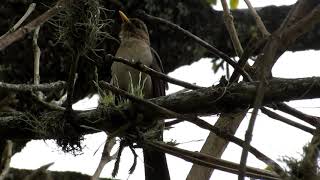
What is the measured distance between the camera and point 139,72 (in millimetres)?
3492

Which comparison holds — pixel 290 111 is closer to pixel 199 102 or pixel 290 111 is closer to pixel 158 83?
pixel 199 102

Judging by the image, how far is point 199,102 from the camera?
6.85ft

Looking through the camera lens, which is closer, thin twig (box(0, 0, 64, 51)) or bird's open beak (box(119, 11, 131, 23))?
thin twig (box(0, 0, 64, 51))

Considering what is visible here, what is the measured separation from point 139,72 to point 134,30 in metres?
0.80

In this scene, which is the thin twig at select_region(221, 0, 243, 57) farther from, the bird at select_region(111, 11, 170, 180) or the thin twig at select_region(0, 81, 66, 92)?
the bird at select_region(111, 11, 170, 180)

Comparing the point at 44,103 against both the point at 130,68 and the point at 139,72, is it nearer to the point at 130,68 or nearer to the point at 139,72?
the point at 139,72

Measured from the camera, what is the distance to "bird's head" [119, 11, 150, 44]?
13.6 ft

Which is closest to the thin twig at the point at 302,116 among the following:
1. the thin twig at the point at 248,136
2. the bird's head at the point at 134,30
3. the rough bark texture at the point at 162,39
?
the thin twig at the point at 248,136

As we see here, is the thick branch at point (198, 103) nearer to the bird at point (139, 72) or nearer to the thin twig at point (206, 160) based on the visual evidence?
the thin twig at point (206, 160)

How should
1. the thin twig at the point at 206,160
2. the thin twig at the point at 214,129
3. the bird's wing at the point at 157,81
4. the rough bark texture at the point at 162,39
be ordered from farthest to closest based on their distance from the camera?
the bird's wing at the point at 157,81 → the rough bark texture at the point at 162,39 → the thin twig at the point at 206,160 → the thin twig at the point at 214,129

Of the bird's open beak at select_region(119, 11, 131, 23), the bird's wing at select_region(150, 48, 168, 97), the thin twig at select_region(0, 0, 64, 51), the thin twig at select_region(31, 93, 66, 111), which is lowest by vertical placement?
the thin twig at select_region(31, 93, 66, 111)

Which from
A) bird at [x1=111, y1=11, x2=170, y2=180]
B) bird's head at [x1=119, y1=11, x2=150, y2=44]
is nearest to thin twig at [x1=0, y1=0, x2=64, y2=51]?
bird at [x1=111, y1=11, x2=170, y2=180]

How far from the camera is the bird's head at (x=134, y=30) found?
163 inches

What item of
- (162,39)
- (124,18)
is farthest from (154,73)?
(162,39)
